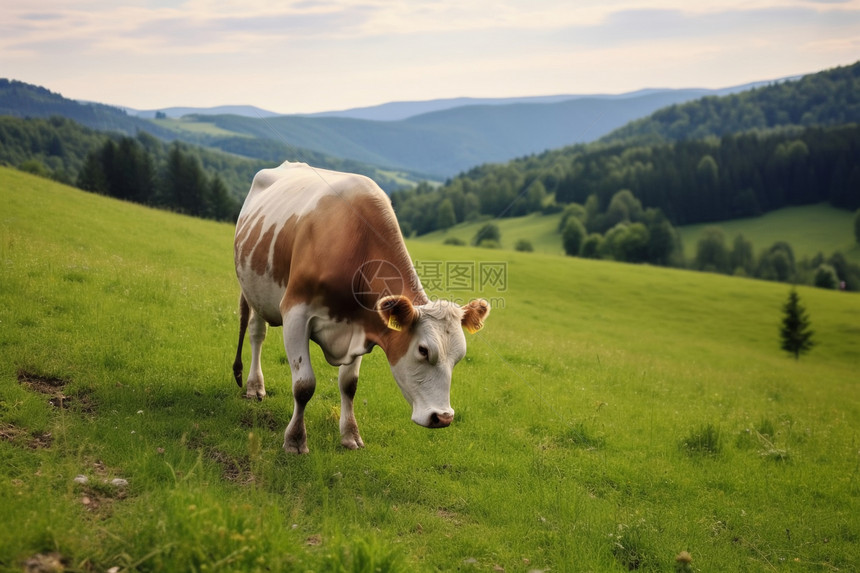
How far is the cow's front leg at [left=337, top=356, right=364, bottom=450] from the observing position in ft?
26.4

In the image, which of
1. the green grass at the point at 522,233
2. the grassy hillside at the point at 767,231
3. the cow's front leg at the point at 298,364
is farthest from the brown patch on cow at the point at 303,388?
the grassy hillside at the point at 767,231

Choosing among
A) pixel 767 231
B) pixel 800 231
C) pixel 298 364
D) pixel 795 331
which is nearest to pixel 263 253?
pixel 298 364

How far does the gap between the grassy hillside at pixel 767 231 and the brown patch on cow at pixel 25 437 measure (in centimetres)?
9355

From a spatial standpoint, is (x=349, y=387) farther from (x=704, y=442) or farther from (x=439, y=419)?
(x=704, y=442)

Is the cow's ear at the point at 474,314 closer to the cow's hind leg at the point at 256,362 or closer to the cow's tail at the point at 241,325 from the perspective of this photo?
the cow's hind leg at the point at 256,362

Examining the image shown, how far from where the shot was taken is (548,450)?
A: 9.12 meters

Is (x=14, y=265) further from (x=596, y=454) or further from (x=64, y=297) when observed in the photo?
(x=596, y=454)

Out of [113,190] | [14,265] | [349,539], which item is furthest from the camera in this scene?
[113,190]

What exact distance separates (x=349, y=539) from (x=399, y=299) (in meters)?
2.34

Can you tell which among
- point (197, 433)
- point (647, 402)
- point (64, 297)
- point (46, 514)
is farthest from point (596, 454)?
point (64, 297)

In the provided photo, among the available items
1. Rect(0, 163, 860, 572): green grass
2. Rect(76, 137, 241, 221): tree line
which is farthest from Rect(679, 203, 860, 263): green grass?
Rect(0, 163, 860, 572): green grass

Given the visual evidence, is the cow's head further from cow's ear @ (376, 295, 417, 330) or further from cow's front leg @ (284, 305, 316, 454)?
cow's front leg @ (284, 305, 316, 454)

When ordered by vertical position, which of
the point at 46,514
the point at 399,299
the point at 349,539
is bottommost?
the point at 349,539

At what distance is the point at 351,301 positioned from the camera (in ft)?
23.6
